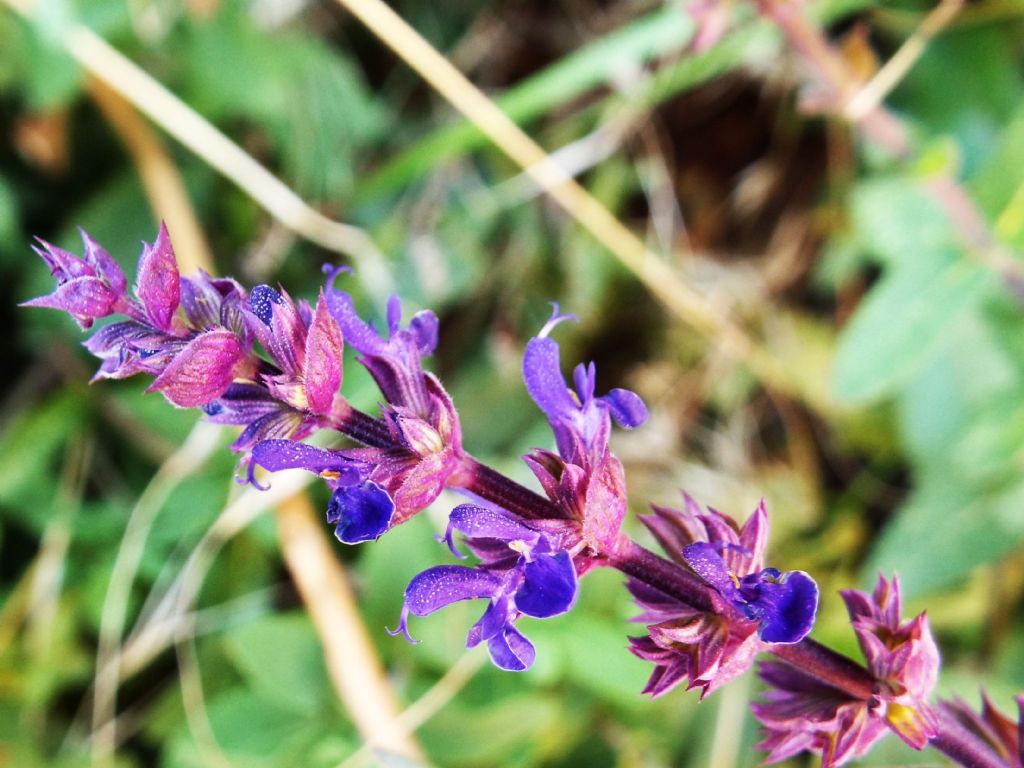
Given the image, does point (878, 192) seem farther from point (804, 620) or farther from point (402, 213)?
point (804, 620)

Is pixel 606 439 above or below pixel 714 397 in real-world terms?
above

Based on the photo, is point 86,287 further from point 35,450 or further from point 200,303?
point 35,450

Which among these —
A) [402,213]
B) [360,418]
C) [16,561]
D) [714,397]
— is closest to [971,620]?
[714,397]

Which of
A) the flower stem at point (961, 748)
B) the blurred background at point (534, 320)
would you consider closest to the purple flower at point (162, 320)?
the flower stem at point (961, 748)

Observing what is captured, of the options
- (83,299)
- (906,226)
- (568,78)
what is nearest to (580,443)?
(83,299)

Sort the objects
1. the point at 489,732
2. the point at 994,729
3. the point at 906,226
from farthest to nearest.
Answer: the point at 906,226 < the point at 489,732 < the point at 994,729

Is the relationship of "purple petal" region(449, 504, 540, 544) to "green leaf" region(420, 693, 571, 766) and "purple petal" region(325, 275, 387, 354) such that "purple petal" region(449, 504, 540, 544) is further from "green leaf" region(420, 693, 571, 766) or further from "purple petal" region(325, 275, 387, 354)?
"green leaf" region(420, 693, 571, 766)
